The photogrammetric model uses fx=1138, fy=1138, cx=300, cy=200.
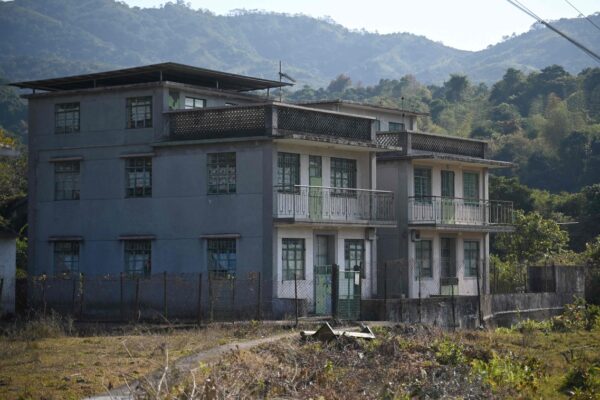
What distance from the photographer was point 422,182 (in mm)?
42062

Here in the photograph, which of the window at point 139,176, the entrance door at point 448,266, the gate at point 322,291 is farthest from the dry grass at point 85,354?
the entrance door at point 448,266

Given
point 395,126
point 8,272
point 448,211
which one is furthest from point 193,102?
point 395,126

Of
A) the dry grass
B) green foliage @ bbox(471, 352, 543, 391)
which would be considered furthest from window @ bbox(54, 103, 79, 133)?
green foliage @ bbox(471, 352, 543, 391)

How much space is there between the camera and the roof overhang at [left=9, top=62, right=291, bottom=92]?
37.0 meters

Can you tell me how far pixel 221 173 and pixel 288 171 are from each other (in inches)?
81.7

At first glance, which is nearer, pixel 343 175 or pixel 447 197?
pixel 343 175

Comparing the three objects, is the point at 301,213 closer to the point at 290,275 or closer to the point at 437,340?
the point at 290,275

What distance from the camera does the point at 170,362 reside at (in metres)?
22.0

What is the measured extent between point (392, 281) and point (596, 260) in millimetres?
11627

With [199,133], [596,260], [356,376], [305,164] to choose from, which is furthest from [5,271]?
[596,260]

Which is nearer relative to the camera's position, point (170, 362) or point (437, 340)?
point (170, 362)

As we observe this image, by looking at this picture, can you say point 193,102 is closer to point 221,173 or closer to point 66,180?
point 221,173

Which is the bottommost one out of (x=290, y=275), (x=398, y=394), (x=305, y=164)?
(x=398, y=394)

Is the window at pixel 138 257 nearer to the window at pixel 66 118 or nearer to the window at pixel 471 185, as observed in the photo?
the window at pixel 66 118
